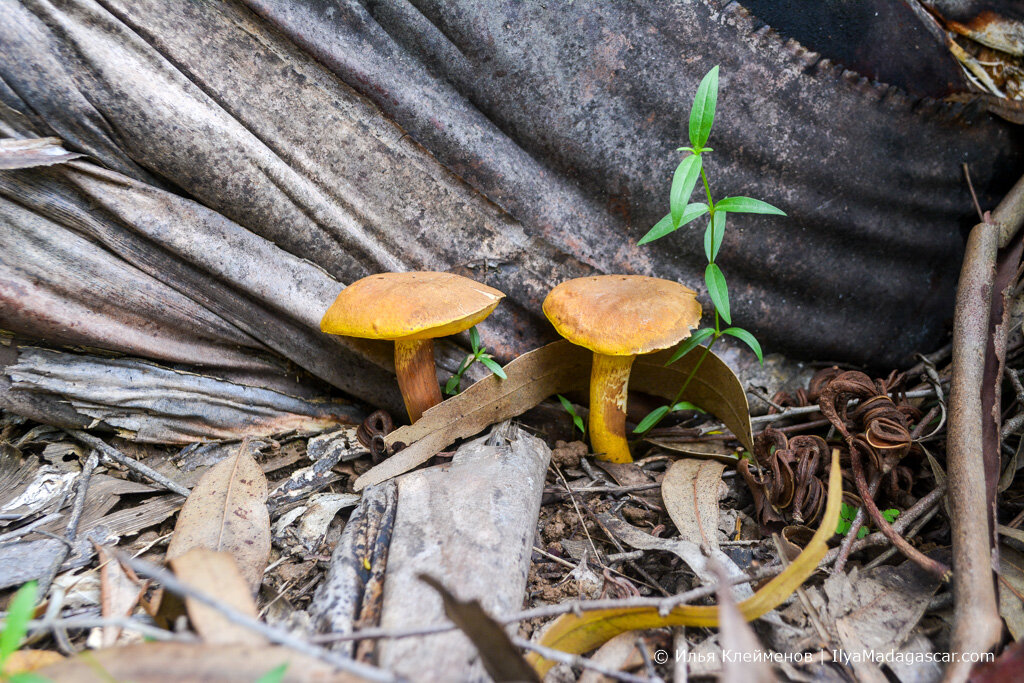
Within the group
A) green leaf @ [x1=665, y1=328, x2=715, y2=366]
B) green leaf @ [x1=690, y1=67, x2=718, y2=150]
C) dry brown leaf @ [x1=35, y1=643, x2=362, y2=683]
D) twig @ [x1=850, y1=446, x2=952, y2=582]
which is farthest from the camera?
green leaf @ [x1=665, y1=328, x2=715, y2=366]

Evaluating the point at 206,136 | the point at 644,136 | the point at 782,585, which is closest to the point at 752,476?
the point at 782,585

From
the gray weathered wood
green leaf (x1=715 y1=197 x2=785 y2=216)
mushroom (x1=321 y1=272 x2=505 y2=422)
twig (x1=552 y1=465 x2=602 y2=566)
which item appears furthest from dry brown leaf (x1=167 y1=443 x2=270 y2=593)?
green leaf (x1=715 y1=197 x2=785 y2=216)

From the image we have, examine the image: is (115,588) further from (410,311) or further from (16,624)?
(410,311)

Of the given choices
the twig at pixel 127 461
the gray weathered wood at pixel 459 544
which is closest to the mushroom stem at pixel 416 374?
the gray weathered wood at pixel 459 544

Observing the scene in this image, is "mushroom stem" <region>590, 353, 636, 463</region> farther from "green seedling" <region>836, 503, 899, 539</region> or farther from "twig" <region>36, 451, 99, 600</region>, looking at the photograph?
"twig" <region>36, 451, 99, 600</region>

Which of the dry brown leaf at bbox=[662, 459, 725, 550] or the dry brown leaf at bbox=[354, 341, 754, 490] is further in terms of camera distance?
the dry brown leaf at bbox=[354, 341, 754, 490]

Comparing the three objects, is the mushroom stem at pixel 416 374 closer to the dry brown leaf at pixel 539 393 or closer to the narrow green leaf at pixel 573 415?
the dry brown leaf at pixel 539 393

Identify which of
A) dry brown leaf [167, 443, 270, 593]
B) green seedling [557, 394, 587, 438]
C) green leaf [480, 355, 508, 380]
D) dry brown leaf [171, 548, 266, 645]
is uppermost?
Answer: green leaf [480, 355, 508, 380]
